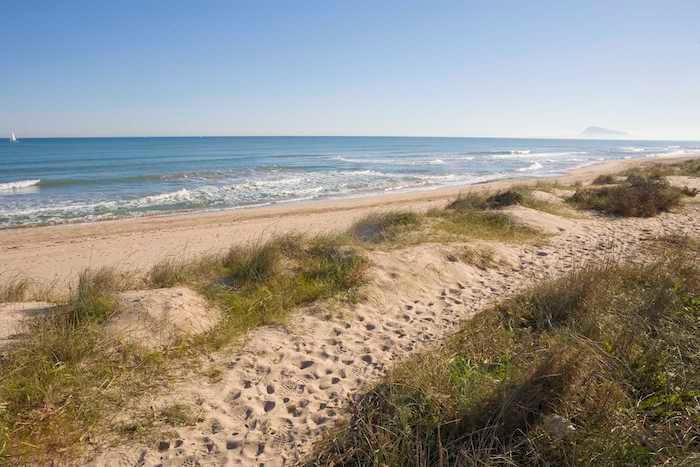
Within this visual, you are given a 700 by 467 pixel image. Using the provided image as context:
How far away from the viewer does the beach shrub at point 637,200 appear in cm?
1141

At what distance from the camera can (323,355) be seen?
4484 millimetres

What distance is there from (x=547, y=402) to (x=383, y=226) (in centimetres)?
720

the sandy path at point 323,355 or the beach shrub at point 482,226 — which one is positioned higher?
the beach shrub at point 482,226

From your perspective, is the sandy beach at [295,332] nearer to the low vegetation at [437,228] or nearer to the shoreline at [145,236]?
the shoreline at [145,236]

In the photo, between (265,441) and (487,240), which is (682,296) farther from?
(265,441)

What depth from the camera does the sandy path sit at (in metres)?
3.09

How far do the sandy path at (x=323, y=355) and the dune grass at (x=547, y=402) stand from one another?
43cm

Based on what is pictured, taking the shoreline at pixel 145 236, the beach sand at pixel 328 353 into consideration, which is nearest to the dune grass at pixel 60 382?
the beach sand at pixel 328 353

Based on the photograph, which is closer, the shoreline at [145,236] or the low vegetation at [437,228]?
the low vegetation at [437,228]

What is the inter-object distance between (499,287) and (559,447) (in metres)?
4.09

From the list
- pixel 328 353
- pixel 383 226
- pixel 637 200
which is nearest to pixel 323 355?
pixel 328 353

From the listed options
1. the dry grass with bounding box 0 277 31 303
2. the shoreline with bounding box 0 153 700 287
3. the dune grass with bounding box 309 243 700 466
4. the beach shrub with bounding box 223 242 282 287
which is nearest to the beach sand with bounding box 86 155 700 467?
the dune grass with bounding box 309 243 700 466

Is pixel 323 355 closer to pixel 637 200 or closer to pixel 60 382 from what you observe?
pixel 60 382

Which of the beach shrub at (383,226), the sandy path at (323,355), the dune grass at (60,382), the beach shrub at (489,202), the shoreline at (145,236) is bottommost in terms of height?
the shoreline at (145,236)
